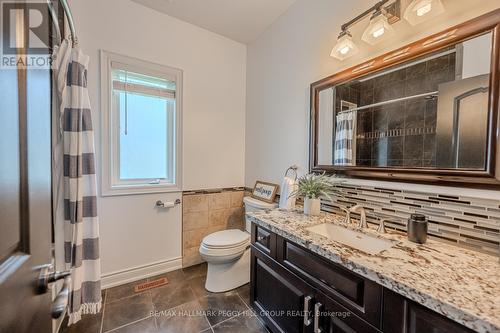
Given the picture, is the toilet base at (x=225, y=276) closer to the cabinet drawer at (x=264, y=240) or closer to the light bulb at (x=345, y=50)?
the cabinet drawer at (x=264, y=240)

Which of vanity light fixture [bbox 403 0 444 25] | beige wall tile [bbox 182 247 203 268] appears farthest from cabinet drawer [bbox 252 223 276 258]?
vanity light fixture [bbox 403 0 444 25]

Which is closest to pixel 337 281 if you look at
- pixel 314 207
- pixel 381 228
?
pixel 381 228

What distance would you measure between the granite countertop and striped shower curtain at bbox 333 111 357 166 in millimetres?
534

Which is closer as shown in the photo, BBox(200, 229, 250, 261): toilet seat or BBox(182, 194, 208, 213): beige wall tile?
BBox(200, 229, 250, 261): toilet seat

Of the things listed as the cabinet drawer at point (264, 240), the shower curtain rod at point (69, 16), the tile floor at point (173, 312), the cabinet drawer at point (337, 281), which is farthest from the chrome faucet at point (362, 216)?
the shower curtain rod at point (69, 16)

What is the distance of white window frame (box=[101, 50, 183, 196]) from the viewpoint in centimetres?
188

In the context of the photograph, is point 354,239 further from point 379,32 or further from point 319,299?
point 379,32

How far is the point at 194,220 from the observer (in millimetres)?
2346

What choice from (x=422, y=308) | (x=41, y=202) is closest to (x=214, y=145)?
(x=41, y=202)

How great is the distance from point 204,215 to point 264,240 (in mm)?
1126

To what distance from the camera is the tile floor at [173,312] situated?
1490mm

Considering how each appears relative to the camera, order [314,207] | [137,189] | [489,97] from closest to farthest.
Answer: [489,97]
[314,207]
[137,189]

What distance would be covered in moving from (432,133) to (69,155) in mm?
2147

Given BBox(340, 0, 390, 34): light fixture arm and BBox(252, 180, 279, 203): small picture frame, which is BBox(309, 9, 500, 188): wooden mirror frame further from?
BBox(252, 180, 279, 203): small picture frame
